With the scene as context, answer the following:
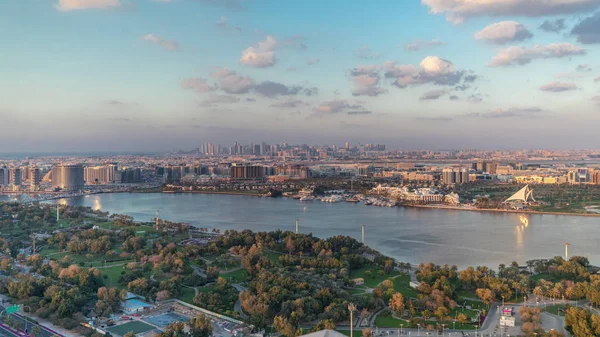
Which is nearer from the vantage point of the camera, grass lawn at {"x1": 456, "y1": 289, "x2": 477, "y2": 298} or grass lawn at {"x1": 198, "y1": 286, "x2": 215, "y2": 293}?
grass lawn at {"x1": 456, "y1": 289, "x2": 477, "y2": 298}

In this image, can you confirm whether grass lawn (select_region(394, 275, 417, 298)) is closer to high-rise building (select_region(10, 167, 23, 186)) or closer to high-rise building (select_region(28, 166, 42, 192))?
high-rise building (select_region(28, 166, 42, 192))

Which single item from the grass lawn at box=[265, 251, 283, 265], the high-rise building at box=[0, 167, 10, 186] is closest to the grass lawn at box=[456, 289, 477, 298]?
the grass lawn at box=[265, 251, 283, 265]

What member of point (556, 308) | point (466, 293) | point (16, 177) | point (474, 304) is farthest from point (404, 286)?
point (16, 177)

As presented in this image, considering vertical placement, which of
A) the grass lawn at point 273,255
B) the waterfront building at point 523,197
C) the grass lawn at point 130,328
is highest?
the waterfront building at point 523,197

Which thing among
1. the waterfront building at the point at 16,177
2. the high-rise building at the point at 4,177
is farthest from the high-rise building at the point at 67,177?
the high-rise building at the point at 4,177

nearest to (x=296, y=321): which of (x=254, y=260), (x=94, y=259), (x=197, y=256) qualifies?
(x=254, y=260)

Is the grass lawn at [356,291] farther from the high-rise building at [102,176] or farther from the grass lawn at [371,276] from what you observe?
the high-rise building at [102,176]

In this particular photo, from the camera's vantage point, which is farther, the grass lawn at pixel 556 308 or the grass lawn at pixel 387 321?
the grass lawn at pixel 556 308
